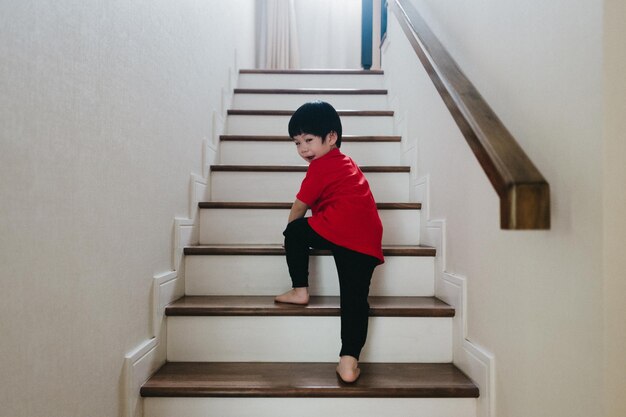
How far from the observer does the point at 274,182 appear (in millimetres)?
2158

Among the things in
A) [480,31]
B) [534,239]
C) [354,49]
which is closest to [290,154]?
[480,31]

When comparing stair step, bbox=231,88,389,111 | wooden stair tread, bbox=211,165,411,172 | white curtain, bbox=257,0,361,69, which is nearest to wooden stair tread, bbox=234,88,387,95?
stair step, bbox=231,88,389,111

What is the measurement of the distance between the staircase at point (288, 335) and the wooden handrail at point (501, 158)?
0.70 metres

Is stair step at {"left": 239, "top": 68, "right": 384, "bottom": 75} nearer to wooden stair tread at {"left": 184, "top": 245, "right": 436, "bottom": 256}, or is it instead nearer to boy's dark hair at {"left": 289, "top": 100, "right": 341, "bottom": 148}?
boy's dark hair at {"left": 289, "top": 100, "right": 341, "bottom": 148}

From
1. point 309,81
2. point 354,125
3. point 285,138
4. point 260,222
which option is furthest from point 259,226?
point 309,81

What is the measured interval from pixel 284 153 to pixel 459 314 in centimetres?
136

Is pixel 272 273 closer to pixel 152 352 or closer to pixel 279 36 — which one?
pixel 152 352

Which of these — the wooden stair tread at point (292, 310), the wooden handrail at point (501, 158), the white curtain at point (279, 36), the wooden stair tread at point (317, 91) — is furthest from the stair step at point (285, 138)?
the white curtain at point (279, 36)

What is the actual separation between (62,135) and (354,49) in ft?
14.3

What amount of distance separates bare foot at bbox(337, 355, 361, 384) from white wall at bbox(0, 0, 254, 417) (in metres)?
0.64

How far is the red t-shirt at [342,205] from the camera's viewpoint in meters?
1.44

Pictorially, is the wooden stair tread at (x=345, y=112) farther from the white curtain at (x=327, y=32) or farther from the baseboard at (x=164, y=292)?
→ the white curtain at (x=327, y=32)

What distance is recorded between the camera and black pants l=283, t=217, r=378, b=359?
133 cm

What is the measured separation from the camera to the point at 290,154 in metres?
2.36
